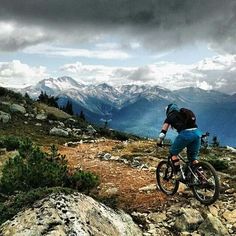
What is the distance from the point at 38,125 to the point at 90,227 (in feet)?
110

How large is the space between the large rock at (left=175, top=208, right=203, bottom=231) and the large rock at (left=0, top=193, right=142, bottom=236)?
1.47 m

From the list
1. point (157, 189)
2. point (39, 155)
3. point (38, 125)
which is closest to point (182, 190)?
point (157, 189)

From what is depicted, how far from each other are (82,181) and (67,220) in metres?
3.91

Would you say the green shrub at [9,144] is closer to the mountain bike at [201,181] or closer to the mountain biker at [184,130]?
the mountain bike at [201,181]

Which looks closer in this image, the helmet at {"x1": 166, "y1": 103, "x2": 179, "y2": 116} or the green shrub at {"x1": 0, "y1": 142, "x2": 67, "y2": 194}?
the green shrub at {"x1": 0, "y1": 142, "x2": 67, "y2": 194}

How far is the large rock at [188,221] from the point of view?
1165 centimetres

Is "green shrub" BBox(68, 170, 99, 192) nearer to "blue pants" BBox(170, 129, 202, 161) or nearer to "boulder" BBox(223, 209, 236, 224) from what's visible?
"blue pants" BBox(170, 129, 202, 161)

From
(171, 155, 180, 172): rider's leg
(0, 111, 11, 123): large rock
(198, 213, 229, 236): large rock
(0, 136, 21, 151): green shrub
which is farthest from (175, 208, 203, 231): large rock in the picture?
(0, 111, 11, 123): large rock

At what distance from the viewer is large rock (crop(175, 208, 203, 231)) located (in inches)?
459

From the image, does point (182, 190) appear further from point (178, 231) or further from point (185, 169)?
point (178, 231)

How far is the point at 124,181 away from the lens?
15836 mm

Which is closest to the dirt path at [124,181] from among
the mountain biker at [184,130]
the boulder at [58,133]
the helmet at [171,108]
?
the mountain biker at [184,130]

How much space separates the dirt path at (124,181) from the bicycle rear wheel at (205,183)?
1140mm

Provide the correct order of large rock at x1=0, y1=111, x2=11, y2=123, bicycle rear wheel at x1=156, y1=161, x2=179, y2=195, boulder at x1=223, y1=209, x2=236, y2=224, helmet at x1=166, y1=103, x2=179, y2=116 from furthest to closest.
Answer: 1. large rock at x1=0, y1=111, x2=11, y2=123
2. bicycle rear wheel at x1=156, y1=161, x2=179, y2=195
3. helmet at x1=166, y1=103, x2=179, y2=116
4. boulder at x1=223, y1=209, x2=236, y2=224
